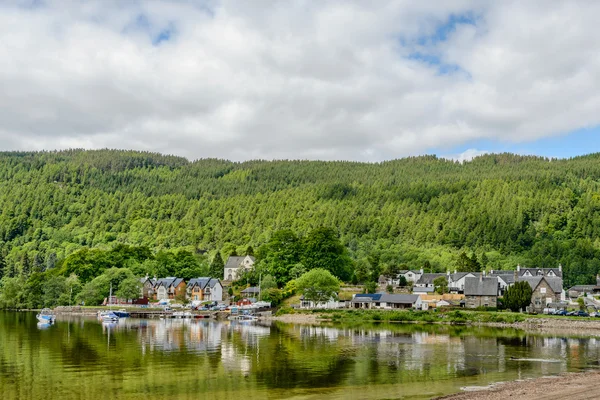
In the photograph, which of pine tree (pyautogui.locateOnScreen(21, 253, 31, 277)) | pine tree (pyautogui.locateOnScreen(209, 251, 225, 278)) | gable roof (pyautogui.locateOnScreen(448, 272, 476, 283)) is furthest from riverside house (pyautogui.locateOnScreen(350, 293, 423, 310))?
pine tree (pyautogui.locateOnScreen(21, 253, 31, 277))

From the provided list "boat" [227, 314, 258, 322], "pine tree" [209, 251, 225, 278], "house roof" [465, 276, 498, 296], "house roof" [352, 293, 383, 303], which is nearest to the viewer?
"boat" [227, 314, 258, 322]

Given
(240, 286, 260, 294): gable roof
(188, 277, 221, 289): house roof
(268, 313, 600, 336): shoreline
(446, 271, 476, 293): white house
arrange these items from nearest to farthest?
(268, 313, 600, 336): shoreline, (240, 286, 260, 294): gable roof, (446, 271, 476, 293): white house, (188, 277, 221, 289): house roof

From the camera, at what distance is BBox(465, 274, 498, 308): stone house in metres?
102

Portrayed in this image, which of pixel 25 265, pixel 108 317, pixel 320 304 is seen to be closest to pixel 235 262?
pixel 320 304

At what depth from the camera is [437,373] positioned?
39594 millimetres

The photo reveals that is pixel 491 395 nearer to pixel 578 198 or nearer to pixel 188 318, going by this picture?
pixel 188 318

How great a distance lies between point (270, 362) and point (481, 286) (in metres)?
68.0

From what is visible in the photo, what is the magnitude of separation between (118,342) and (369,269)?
8066cm

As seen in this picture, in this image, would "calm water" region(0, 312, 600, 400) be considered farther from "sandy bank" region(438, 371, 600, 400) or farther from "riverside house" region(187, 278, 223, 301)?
"riverside house" region(187, 278, 223, 301)

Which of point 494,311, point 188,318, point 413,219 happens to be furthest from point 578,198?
point 188,318

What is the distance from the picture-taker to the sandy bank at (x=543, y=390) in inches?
1206

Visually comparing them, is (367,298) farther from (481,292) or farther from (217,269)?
(217,269)

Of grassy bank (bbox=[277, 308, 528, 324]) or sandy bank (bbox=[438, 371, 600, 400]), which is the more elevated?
sandy bank (bbox=[438, 371, 600, 400])

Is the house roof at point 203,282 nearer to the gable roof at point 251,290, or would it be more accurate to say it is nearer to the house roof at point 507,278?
the gable roof at point 251,290
